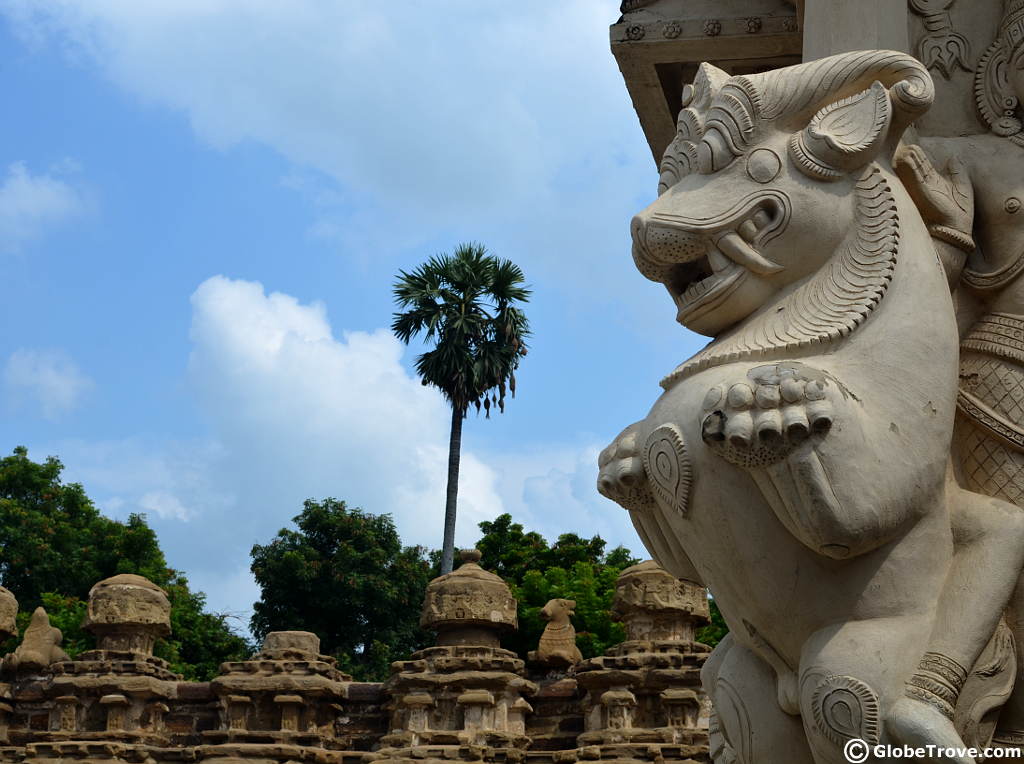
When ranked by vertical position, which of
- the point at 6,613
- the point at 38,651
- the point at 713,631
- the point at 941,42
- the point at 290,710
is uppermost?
the point at 713,631

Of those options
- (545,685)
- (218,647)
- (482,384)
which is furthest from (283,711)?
(482,384)

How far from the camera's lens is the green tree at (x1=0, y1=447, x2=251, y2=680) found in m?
32.1

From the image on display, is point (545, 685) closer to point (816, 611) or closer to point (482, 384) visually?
point (816, 611)

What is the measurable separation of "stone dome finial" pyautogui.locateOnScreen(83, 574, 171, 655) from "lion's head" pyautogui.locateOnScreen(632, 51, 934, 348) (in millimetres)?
16330

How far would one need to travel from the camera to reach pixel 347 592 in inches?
1358

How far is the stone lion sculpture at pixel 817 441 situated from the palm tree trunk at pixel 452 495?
100ft

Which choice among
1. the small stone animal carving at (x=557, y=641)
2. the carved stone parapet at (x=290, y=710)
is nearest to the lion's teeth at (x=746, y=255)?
the carved stone parapet at (x=290, y=710)

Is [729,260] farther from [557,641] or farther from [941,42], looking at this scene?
[557,641]

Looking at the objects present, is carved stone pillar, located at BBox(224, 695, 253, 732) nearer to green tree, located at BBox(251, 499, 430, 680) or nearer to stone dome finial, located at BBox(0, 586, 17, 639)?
stone dome finial, located at BBox(0, 586, 17, 639)

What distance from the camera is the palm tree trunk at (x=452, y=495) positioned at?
A: 3491 cm

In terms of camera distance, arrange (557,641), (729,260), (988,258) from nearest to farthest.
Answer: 1. (729,260)
2. (988,258)
3. (557,641)

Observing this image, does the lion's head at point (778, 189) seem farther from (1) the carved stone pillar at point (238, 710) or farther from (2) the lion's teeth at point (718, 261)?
(1) the carved stone pillar at point (238, 710)

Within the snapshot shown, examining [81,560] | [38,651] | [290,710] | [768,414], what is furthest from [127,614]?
[768,414]

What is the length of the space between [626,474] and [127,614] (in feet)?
53.8
